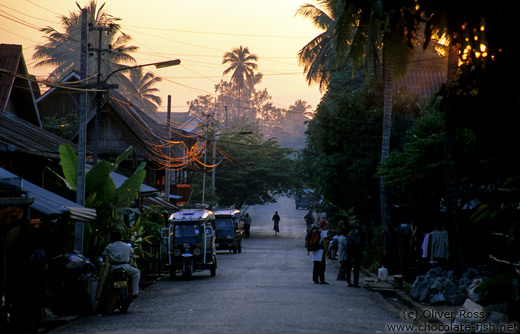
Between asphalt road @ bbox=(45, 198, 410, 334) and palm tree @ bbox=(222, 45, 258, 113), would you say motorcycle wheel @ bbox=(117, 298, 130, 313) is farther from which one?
palm tree @ bbox=(222, 45, 258, 113)

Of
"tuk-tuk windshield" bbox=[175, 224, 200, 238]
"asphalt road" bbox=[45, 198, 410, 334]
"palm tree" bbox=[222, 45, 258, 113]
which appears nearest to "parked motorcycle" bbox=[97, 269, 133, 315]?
"asphalt road" bbox=[45, 198, 410, 334]

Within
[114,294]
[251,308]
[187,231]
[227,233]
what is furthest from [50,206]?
[227,233]

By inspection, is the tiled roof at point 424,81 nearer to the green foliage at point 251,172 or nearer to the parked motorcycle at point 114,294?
the green foliage at point 251,172

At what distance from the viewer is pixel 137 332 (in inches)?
460

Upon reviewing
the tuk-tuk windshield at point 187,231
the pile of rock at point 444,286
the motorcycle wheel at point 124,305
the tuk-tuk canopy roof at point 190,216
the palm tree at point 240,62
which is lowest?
the motorcycle wheel at point 124,305

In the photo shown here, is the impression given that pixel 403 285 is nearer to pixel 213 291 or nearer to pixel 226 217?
pixel 213 291

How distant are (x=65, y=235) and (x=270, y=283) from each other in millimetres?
6544

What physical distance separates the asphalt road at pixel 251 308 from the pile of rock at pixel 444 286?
856 millimetres

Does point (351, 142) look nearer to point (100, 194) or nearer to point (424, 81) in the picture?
point (424, 81)

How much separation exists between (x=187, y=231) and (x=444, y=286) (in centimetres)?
1114

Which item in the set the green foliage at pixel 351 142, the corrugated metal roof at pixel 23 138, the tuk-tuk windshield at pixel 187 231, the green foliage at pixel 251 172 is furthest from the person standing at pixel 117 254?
the green foliage at pixel 251 172

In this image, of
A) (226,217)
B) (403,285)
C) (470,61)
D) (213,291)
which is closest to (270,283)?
(213,291)

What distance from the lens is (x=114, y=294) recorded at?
48.6 feet

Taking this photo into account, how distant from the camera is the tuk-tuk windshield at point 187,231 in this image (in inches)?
965
